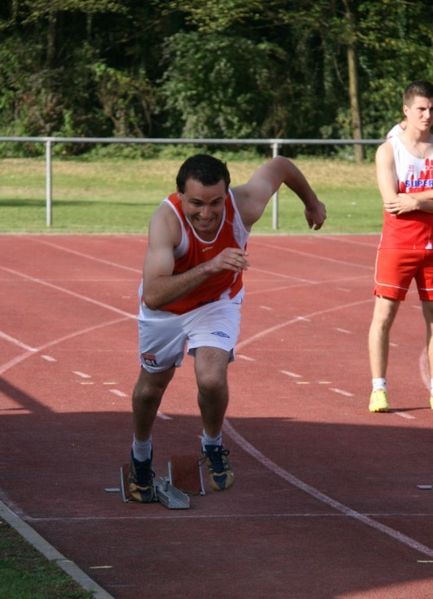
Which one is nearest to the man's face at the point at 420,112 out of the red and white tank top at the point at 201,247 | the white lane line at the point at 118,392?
the red and white tank top at the point at 201,247

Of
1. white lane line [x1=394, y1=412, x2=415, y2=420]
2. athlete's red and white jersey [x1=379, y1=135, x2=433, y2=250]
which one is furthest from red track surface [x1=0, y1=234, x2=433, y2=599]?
athlete's red and white jersey [x1=379, y1=135, x2=433, y2=250]

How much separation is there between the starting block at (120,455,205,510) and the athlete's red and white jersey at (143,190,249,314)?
31.7 inches

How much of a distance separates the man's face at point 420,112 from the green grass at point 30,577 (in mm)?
4027

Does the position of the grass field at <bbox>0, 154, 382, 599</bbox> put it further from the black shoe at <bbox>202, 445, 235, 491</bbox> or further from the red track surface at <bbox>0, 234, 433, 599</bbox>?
the black shoe at <bbox>202, 445, 235, 491</bbox>

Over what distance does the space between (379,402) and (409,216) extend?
46.0 inches

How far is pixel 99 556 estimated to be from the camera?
605 centimetres

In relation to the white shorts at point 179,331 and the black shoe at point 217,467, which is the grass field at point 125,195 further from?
the white shorts at point 179,331

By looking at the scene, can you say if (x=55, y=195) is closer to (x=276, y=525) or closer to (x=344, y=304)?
A: (x=344, y=304)

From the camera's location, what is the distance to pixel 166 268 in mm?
6480

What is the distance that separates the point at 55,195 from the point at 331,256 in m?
12.5

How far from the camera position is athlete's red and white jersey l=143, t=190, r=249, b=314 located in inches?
261

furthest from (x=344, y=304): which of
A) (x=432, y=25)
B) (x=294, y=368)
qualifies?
(x=432, y=25)

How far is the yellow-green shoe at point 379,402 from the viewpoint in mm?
9406

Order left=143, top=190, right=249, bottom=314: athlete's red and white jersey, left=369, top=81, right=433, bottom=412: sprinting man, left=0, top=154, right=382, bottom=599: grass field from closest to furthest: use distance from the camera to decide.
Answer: left=143, top=190, right=249, bottom=314: athlete's red and white jersey < left=369, top=81, right=433, bottom=412: sprinting man < left=0, top=154, right=382, bottom=599: grass field
